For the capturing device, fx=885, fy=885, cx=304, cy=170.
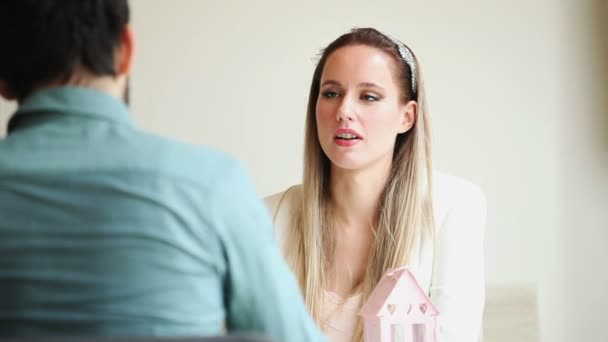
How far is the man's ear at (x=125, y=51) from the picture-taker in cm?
90

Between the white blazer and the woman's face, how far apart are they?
18cm

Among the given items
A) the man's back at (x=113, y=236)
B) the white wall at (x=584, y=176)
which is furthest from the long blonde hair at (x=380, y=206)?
the man's back at (x=113, y=236)

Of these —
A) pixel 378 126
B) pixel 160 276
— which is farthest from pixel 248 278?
pixel 378 126

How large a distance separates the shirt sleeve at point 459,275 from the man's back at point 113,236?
1125 millimetres

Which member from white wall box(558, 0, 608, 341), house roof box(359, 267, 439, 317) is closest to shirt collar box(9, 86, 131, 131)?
house roof box(359, 267, 439, 317)

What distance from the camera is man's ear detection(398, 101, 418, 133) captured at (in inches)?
84.5

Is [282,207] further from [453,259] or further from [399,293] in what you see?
[399,293]

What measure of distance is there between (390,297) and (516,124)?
160cm

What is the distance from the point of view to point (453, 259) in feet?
6.42

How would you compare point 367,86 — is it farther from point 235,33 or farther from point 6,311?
point 6,311

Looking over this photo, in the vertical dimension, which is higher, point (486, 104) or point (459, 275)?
point (486, 104)

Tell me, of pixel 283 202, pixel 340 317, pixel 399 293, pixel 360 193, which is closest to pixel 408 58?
pixel 360 193

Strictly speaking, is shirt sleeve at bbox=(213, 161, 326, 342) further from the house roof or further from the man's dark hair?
the house roof

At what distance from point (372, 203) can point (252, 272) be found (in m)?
1.27
